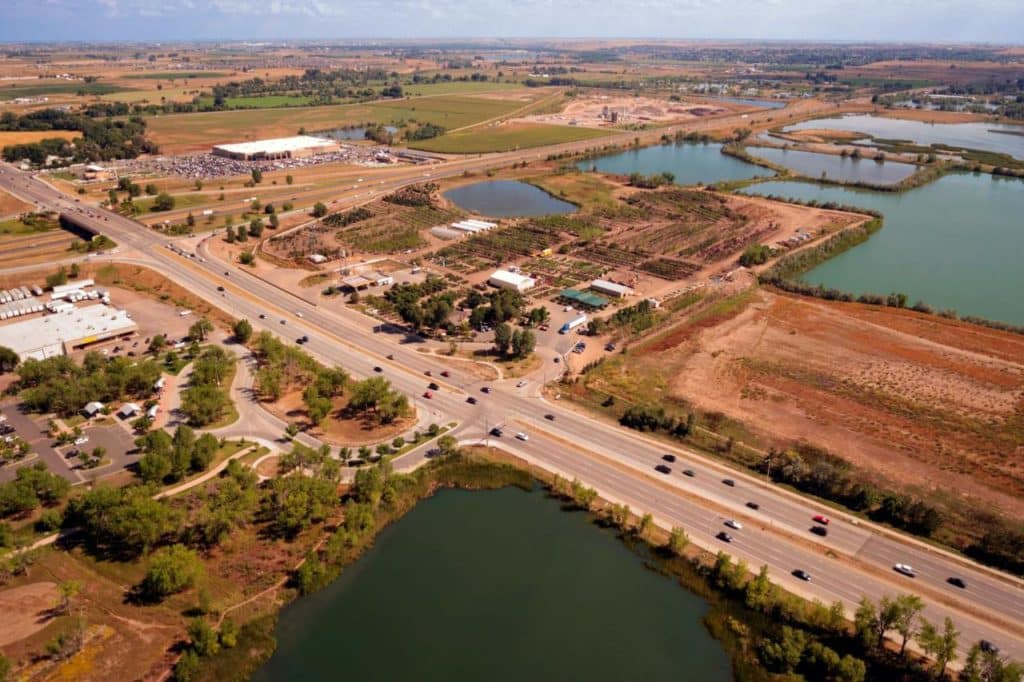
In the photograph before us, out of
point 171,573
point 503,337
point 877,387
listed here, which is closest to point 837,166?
point 877,387

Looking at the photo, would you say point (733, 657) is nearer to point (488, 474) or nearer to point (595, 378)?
point (488, 474)

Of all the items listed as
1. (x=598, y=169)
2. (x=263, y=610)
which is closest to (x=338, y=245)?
(x=263, y=610)

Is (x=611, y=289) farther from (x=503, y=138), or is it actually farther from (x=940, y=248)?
(x=503, y=138)

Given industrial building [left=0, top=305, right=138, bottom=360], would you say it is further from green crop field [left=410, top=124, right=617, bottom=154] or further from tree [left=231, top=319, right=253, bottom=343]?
green crop field [left=410, top=124, right=617, bottom=154]

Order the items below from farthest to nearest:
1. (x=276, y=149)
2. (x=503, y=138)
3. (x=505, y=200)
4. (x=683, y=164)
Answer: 1. (x=503, y=138)
2. (x=683, y=164)
3. (x=276, y=149)
4. (x=505, y=200)

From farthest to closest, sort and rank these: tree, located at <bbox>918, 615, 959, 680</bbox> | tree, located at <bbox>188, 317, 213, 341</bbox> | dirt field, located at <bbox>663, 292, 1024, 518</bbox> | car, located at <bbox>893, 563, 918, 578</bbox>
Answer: tree, located at <bbox>188, 317, 213, 341</bbox>, dirt field, located at <bbox>663, 292, 1024, 518</bbox>, car, located at <bbox>893, 563, 918, 578</bbox>, tree, located at <bbox>918, 615, 959, 680</bbox>

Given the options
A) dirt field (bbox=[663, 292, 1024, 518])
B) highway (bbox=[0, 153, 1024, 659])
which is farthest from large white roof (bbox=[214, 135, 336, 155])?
dirt field (bbox=[663, 292, 1024, 518])
